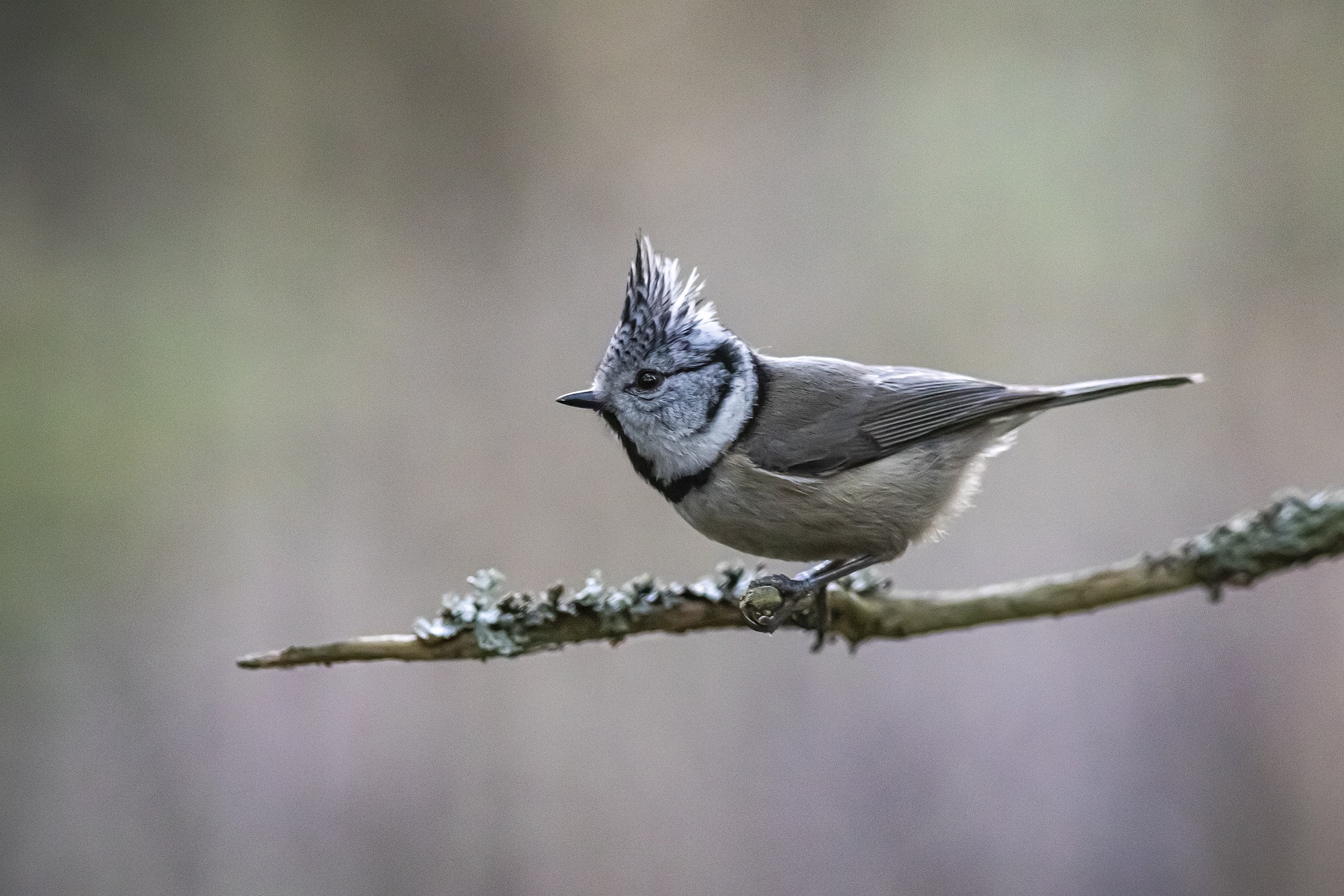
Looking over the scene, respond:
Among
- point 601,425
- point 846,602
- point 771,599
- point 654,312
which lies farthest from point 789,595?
point 601,425

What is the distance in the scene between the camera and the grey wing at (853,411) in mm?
1731

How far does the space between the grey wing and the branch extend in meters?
0.23

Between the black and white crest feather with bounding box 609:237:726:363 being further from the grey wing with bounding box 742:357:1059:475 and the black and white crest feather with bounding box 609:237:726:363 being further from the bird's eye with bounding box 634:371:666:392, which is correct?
the grey wing with bounding box 742:357:1059:475

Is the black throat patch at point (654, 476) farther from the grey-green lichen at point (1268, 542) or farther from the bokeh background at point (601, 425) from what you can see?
the bokeh background at point (601, 425)

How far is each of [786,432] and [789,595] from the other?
0.31 metres

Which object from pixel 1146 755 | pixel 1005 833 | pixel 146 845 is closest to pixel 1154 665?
pixel 1146 755

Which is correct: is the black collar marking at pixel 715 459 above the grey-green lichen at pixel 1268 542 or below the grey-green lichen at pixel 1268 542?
above

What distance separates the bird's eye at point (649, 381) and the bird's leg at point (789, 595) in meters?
0.38

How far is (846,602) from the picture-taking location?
1.70 m

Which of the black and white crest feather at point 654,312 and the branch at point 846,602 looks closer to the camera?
the branch at point 846,602

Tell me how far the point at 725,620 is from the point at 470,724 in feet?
4.17

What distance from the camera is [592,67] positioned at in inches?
116

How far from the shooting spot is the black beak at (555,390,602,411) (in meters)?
1.68

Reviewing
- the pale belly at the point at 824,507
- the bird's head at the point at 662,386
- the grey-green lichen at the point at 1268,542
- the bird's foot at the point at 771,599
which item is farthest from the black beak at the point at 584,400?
the grey-green lichen at the point at 1268,542
